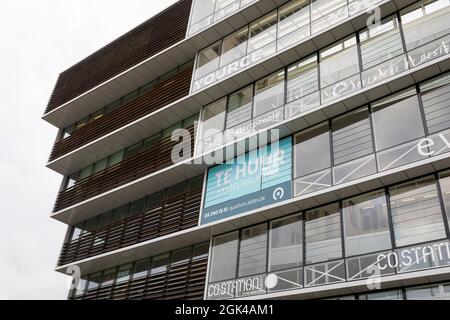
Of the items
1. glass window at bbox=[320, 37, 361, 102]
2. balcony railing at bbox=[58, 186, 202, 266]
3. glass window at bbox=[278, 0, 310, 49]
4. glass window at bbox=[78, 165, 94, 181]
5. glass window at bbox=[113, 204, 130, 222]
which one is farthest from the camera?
glass window at bbox=[78, 165, 94, 181]

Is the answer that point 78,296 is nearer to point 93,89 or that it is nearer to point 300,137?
point 93,89

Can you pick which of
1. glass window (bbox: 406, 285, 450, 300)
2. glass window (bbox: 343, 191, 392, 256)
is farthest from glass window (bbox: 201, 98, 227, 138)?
glass window (bbox: 406, 285, 450, 300)

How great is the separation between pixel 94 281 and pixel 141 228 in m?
4.22

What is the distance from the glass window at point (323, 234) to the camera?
15.9 meters

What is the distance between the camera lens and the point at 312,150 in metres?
18.2

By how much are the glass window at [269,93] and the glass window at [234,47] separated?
6.22ft

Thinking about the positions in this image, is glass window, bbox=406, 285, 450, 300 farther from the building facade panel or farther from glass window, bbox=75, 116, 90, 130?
glass window, bbox=75, 116, 90, 130

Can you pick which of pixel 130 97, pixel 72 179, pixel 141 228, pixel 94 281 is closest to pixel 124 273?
pixel 94 281

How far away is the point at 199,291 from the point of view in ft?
60.9

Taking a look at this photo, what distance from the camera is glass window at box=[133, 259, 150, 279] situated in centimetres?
2200

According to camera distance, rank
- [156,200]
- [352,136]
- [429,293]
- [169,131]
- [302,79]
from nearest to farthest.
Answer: [429,293] → [352,136] → [302,79] → [156,200] → [169,131]

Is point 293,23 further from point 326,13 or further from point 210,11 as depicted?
point 210,11

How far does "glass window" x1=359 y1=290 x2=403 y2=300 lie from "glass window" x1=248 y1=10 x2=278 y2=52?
11605mm

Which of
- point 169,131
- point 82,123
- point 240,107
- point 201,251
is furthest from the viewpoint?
point 82,123
